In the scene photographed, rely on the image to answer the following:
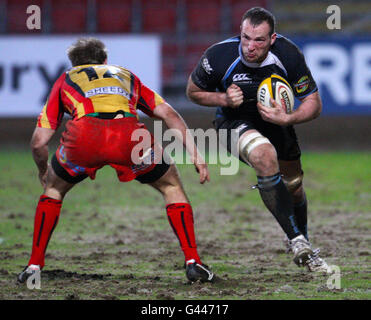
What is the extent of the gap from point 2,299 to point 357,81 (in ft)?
41.8

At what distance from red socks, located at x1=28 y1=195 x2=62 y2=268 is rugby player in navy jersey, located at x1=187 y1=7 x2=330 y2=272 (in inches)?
60.3

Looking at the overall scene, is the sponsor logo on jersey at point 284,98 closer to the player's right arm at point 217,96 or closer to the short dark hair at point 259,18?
the player's right arm at point 217,96

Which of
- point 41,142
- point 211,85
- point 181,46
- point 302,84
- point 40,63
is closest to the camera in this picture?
point 41,142

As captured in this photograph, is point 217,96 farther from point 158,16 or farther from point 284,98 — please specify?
point 158,16

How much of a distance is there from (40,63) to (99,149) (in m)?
11.9

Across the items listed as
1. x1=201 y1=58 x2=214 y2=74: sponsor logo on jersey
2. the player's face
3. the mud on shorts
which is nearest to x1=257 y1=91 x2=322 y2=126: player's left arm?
the player's face

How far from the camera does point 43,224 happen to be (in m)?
5.57

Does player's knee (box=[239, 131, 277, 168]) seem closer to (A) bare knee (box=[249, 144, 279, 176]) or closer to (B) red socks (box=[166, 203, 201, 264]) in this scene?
(A) bare knee (box=[249, 144, 279, 176])

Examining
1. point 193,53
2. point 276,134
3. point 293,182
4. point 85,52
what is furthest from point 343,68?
point 85,52

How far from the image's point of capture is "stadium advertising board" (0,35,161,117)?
54.9 feet

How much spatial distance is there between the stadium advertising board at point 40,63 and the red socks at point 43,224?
11346 mm

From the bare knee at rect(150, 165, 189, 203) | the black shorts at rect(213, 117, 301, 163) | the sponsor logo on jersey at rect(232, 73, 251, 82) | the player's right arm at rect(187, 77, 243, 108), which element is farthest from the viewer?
the black shorts at rect(213, 117, 301, 163)

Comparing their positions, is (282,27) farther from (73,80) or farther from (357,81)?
(73,80)

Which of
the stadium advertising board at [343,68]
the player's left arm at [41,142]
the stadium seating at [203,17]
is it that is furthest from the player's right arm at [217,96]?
the stadium seating at [203,17]
